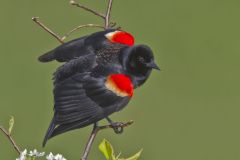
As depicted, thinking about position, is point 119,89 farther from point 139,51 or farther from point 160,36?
point 160,36

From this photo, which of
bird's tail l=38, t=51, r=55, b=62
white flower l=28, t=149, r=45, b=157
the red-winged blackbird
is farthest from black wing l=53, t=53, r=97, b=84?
white flower l=28, t=149, r=45, b=157

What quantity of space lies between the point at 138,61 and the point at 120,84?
84mm

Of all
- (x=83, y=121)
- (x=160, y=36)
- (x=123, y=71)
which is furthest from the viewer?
(x=160, y=36)

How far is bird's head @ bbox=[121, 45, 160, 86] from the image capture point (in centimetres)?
158

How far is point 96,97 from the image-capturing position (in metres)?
1.59

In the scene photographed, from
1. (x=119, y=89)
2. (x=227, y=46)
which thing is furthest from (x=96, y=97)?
(x=227, y=46)

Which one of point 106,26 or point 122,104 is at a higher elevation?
point 106,26

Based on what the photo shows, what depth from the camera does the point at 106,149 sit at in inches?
57.1

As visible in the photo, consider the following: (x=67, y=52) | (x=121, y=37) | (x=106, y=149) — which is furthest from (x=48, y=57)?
(x=106, y=149)

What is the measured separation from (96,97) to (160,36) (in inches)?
162

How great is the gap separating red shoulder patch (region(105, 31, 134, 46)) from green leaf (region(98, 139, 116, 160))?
1.03 ft

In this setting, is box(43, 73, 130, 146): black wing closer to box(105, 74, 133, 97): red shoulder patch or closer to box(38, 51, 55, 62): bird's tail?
box(105, 74, 133, 97): red shoulder patch

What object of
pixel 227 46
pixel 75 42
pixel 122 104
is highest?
pixel 75 42

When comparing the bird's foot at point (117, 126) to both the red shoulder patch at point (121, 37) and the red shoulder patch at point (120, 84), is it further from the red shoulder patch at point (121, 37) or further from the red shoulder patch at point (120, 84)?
the red shoulder patch at point (121, 37)
